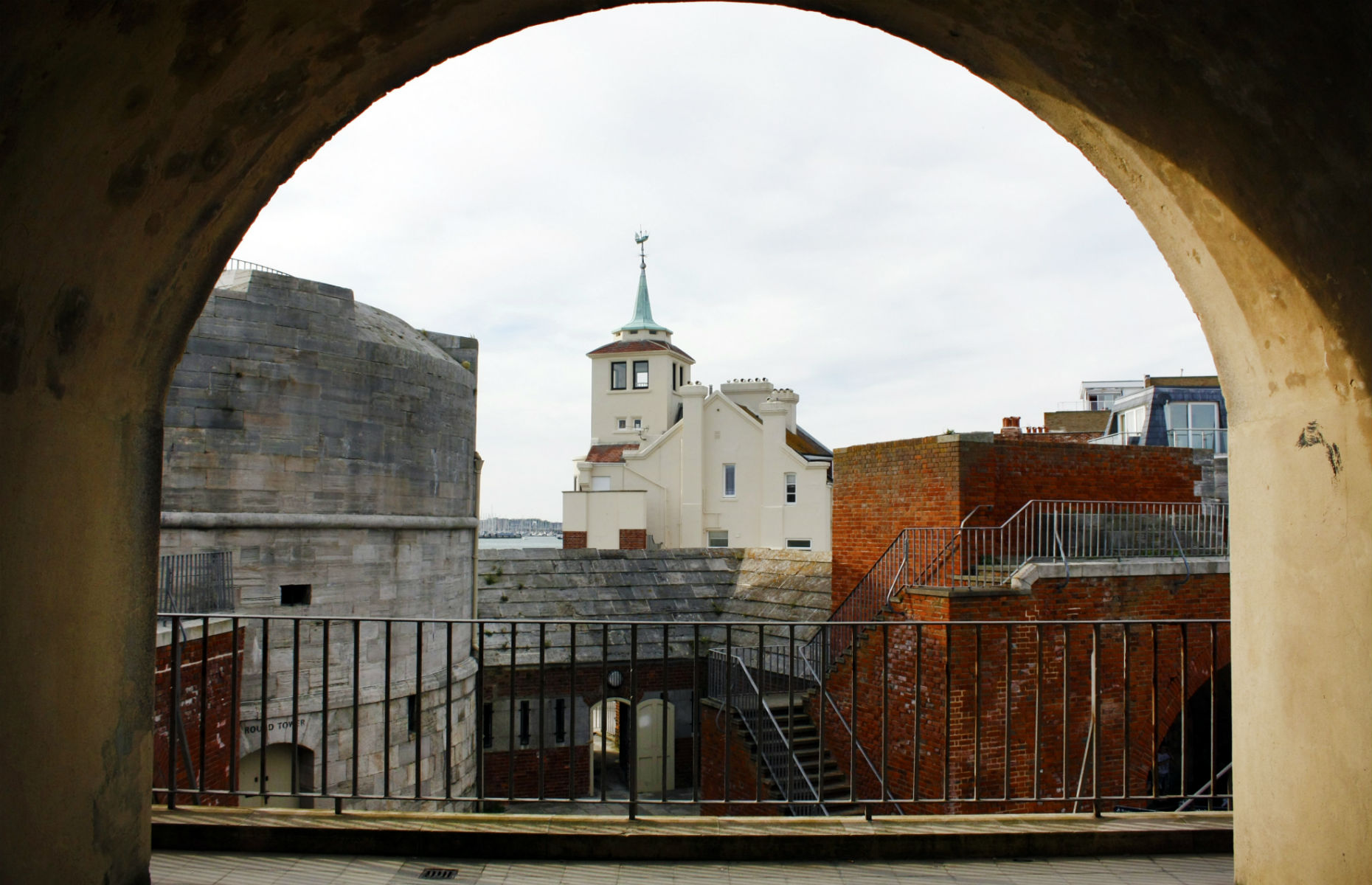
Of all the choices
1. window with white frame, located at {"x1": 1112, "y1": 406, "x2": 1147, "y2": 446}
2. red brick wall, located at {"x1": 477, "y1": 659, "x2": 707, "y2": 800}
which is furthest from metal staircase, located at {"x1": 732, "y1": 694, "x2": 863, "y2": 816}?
window with white frame, located at {"x1": 1112, "y1": 406, "x2": 1147, "y2": 446}

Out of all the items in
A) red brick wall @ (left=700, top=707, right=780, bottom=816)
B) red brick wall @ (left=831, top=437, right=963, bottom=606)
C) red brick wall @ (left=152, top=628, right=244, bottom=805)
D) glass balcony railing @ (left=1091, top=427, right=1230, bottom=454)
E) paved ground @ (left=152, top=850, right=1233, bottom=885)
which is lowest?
red brick wall @ (left=700, top=707, right=780, bottom=816)

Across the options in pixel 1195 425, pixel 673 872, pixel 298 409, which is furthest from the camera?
pixel 1195 425

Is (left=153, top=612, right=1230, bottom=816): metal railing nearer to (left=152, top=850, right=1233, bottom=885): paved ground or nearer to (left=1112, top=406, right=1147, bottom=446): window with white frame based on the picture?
(left=152, top=850, right=1233, bottom=885): paved ground

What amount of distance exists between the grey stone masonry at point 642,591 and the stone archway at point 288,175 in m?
14.5

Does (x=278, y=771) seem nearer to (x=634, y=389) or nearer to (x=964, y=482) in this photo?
(x=964, y=482)

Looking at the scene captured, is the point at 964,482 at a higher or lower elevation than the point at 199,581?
higher

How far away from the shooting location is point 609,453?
52.0 meters

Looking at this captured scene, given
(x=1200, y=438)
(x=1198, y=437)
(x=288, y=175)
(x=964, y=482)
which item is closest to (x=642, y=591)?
(x=964, y=482)

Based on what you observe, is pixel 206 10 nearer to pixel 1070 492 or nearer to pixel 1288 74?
pixel 1288 74

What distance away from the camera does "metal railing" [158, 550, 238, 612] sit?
11734 millimetres

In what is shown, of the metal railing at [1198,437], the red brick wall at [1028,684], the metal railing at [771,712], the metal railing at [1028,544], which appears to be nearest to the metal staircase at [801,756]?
the metal railing at [771,712]

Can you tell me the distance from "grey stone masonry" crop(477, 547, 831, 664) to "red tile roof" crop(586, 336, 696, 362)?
35402mm

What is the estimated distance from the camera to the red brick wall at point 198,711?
26.8 ft

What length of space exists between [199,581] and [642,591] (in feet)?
30.5
